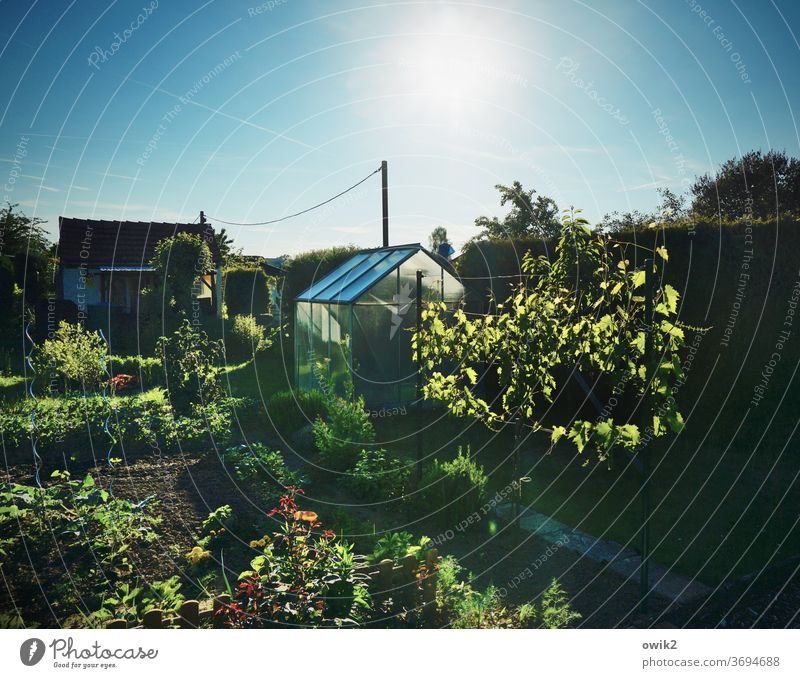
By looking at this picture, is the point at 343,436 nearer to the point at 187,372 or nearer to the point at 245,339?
the point at 187,372

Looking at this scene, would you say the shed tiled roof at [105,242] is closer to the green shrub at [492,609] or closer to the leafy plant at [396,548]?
the leafy plant at [396,548]

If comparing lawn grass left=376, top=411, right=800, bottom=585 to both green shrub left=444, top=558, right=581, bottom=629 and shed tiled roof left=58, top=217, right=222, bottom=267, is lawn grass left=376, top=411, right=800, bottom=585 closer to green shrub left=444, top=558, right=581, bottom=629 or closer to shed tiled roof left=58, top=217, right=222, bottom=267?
green shrub left=444, top=558, right=581, bottom=629

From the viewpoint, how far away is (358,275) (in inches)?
504

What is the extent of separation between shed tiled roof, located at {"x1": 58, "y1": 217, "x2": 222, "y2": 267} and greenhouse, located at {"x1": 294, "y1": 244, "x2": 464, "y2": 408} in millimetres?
12686

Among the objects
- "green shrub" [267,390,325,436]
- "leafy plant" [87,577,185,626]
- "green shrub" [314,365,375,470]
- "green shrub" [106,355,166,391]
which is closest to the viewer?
"leafy plant" [87,577,185,626]

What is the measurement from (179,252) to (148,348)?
489 centimetres

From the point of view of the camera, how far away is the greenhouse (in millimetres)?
12000

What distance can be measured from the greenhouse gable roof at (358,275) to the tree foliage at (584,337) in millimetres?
3637

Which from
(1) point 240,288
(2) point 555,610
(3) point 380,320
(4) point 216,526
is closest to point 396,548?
(2) point 555,610

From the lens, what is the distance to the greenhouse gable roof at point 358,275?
39.2 feet

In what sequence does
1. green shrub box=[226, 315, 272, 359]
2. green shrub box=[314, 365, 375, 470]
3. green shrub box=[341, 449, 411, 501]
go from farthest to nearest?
green shrub box=[226, 315, 272, 359] → green shrub box=[314, 365, 375, 470] → green shrub box=[341, 449, 411, 501]

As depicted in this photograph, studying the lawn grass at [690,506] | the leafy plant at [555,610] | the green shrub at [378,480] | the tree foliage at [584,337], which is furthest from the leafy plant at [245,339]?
the leafy plant at [555,610]

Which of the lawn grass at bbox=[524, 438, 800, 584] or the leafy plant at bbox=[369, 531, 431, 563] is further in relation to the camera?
the lawn grass at bbox=[524, 438, 800, 584]

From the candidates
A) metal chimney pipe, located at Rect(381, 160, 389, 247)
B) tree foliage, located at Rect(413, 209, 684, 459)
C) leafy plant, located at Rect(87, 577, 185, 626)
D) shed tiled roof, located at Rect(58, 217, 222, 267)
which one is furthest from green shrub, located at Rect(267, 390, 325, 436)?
shed tiled roof, located at Rect(58, 217, 222, 267)
